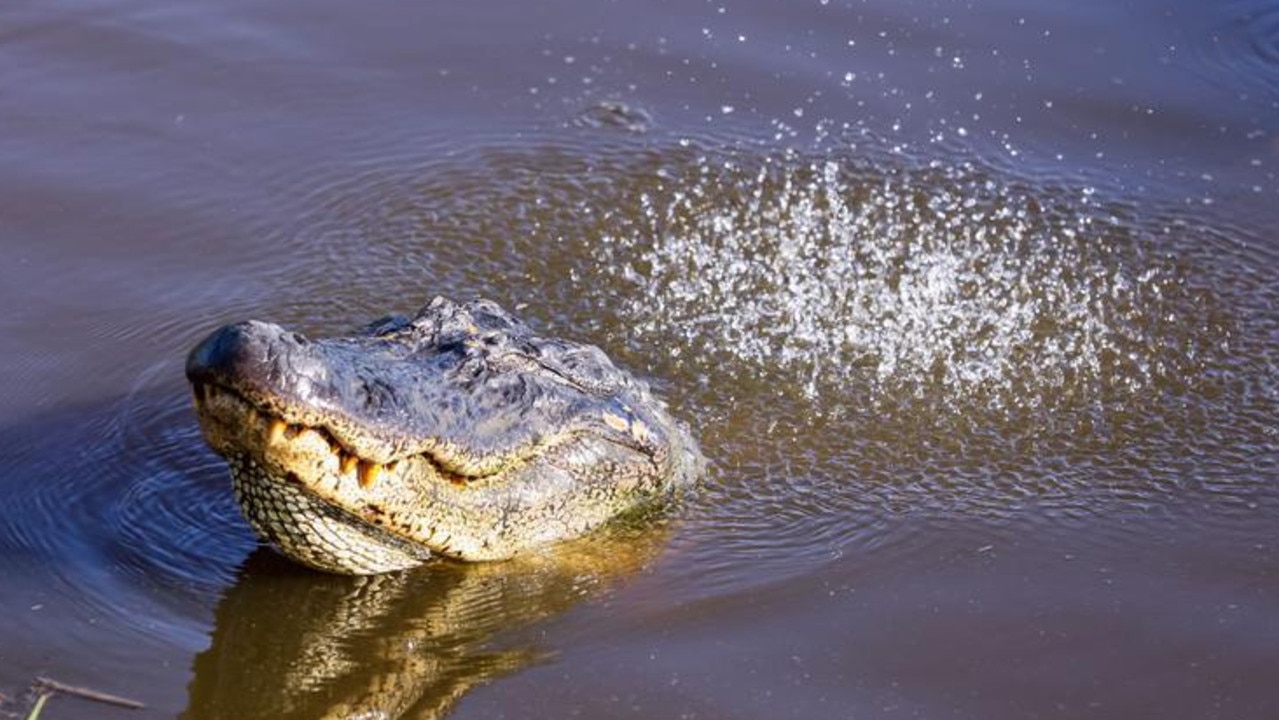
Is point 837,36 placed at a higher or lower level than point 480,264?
higher

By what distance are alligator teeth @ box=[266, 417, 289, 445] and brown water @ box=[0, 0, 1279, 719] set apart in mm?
667

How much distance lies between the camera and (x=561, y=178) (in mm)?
7434

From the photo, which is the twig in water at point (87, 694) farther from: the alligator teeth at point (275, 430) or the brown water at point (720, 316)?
the alligator teeth at point (275, 430)

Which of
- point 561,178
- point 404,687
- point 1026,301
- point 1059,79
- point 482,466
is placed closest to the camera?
point 404,687

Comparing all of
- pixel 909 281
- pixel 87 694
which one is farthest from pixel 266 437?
pixel 909 281

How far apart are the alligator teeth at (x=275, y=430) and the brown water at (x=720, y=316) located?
2.19ft

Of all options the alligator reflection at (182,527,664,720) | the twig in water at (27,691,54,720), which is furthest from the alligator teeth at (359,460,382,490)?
the twig in water at (27,691,54,720)

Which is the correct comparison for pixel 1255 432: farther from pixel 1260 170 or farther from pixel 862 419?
pixel 1260 170

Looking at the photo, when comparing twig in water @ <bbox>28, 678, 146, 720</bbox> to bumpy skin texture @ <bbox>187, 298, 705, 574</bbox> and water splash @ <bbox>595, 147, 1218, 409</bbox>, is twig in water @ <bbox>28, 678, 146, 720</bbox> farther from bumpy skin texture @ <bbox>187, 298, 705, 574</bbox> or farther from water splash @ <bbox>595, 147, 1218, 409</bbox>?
water splash @ <bbox>595, 147, 1218, 409</bbox>

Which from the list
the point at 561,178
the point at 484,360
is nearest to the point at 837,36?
the point at 561,178

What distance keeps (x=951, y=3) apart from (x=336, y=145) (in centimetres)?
327

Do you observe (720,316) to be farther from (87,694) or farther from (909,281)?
(87,694)

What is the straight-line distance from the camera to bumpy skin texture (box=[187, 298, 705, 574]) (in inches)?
161

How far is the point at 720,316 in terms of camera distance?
6500 millimetres
